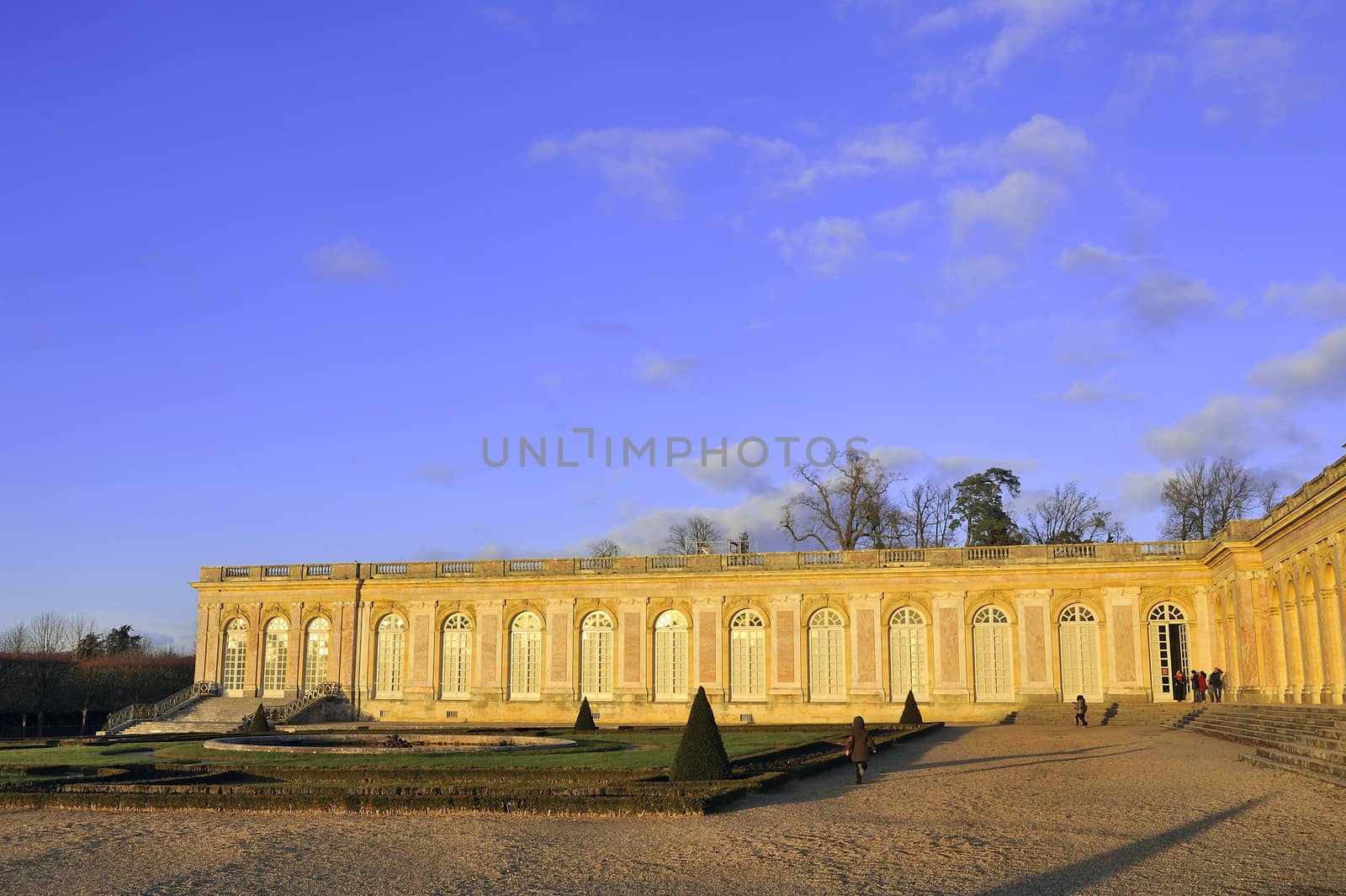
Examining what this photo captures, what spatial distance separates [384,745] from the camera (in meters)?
→ 22.9

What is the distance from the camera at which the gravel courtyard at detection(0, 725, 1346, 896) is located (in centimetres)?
A: 971

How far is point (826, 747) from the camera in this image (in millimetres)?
22500

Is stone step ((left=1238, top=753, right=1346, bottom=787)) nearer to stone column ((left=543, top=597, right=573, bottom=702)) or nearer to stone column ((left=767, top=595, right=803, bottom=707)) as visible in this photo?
stone column ((left=767, top=595, right=803, bottom=707))

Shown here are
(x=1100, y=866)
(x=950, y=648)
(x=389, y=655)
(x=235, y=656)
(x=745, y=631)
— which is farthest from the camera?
(x=235, y=656)

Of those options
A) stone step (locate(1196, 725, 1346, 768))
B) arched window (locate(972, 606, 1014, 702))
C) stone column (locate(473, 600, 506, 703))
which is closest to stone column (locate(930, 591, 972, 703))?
arched window (locate(972, 606, 1014, 702))

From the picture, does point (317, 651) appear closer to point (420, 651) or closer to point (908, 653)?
point (420, 651)

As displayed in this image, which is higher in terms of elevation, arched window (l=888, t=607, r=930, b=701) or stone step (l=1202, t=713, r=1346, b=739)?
arched window (l=888, t=607, r=930, b=701)

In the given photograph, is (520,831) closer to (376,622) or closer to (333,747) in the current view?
(333,747)

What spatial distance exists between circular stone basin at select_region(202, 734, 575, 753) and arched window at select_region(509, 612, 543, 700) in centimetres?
1408

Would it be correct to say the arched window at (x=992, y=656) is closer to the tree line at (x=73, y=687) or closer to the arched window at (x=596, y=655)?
the arched window at (x=596, y=655)

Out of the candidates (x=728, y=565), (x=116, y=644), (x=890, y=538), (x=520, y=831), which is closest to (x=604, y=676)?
(x=728, y=565)

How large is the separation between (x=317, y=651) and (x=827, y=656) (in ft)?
59.1

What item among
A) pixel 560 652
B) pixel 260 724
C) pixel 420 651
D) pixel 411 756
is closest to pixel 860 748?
pixel 411 756

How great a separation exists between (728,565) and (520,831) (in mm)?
27741
